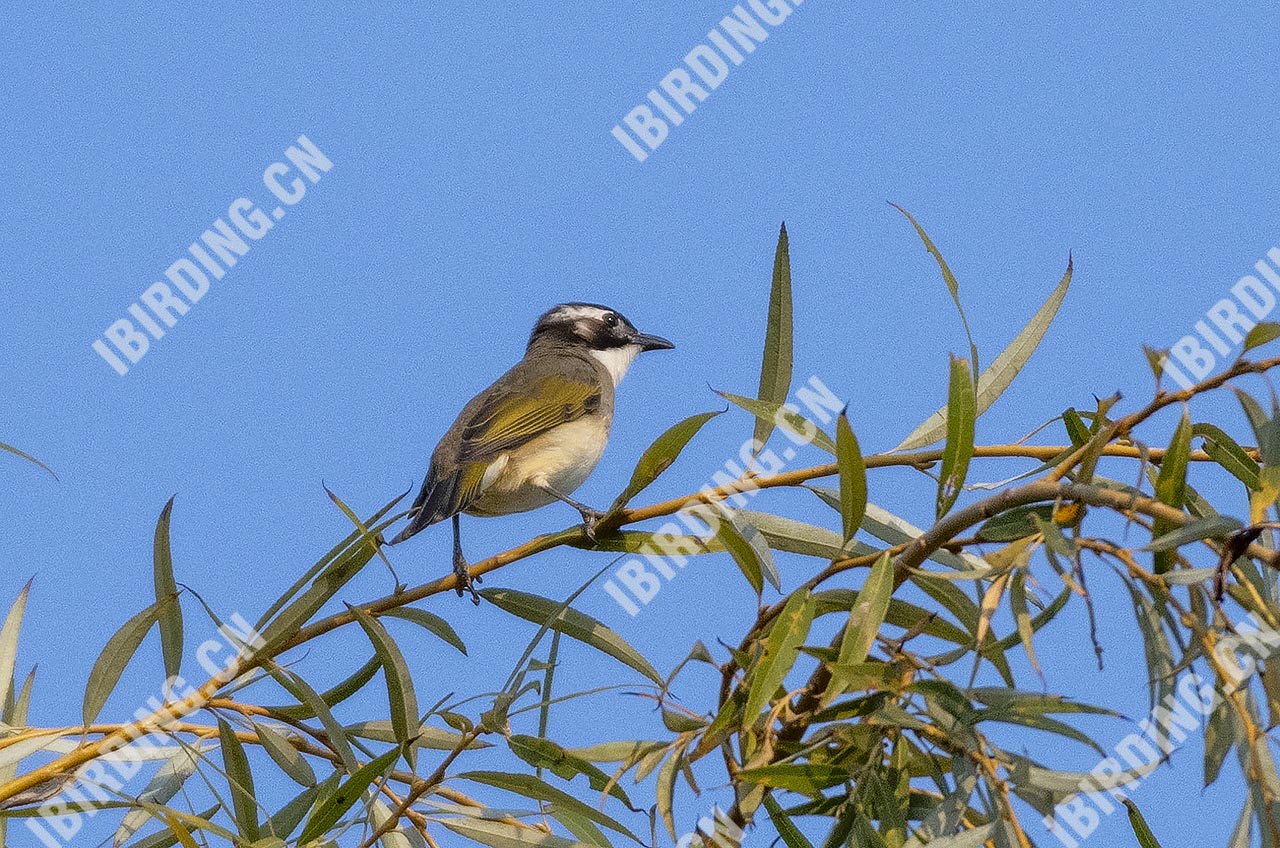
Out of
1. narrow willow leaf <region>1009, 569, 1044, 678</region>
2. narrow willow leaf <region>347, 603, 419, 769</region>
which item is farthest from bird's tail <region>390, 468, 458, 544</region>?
narrow willow leaf <region>1009, 569, 1044, 678</region>

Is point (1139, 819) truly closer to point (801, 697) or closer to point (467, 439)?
point (801, 697)

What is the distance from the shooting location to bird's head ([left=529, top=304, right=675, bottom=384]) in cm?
764

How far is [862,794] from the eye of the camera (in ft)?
7.99

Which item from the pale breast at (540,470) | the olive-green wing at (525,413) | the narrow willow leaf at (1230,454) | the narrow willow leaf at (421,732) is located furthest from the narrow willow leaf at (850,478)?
the pale breast at (540,470)

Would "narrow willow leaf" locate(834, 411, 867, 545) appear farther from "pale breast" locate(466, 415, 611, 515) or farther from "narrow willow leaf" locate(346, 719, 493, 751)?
"pale breast" locate(466, 415, 611, 515)

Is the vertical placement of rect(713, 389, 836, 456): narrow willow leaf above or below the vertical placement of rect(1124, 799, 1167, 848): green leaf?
above

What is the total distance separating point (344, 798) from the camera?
2822 mm

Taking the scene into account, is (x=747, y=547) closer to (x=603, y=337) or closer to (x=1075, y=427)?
(x=1075, y=427)

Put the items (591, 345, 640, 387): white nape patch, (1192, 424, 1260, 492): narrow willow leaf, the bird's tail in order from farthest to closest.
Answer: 1. (591, 345, 640, 387): white nape patch
2. the bird's tail
3. (1192, 424, 1260, 492): narrow willow leaf

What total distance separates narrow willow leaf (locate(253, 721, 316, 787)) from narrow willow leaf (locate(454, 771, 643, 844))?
1.05 feet

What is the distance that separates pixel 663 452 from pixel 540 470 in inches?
111

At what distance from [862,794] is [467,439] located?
327 cm

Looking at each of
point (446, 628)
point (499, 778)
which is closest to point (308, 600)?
point (446, 628)

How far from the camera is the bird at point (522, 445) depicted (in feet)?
→ 17.2
